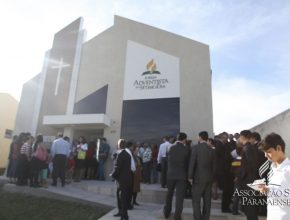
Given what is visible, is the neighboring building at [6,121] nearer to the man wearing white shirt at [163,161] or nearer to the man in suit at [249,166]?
the man wearing white shirt at [163,161]

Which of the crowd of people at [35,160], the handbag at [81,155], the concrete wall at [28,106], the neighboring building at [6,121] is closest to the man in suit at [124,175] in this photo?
the crowd of people at [35,160]

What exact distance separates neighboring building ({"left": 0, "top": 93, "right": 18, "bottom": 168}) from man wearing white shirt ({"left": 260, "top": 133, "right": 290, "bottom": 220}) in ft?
78.9

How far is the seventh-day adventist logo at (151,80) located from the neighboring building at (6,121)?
1535cm

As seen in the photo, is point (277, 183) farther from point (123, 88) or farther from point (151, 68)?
point (123, 88)

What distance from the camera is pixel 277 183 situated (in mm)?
2434

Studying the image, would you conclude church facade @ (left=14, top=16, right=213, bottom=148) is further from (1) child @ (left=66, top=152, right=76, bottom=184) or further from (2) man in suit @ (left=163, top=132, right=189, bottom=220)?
(2) man in suit @ (left=163, top=132, right=189, bottom=220)

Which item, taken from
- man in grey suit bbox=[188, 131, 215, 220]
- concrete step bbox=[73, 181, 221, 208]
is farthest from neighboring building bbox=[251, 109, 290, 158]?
man in grey suit bbox=[188, 131, 215, 220]

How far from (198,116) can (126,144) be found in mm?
6637

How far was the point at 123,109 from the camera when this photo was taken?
13.7 m

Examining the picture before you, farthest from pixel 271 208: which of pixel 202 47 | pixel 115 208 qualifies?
pixel 202 47

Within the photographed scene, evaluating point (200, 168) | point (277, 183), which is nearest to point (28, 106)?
point (200, 168)

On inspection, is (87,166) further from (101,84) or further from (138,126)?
(101,84)

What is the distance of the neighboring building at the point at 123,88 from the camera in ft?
42.2

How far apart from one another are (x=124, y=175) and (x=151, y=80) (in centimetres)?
822
